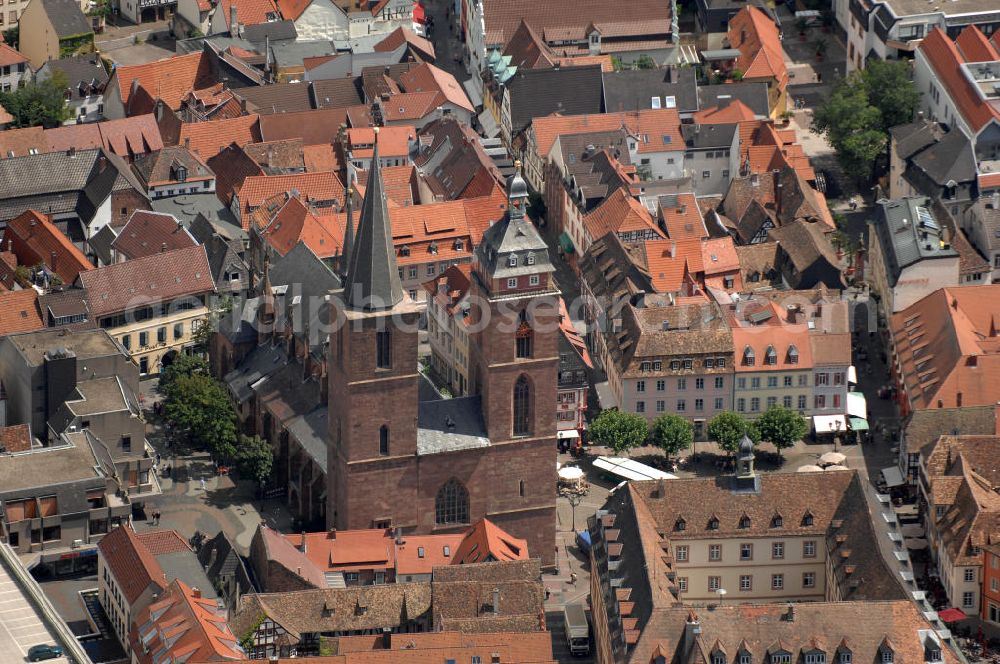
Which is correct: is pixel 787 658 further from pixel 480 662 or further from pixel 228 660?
pixel 228 660

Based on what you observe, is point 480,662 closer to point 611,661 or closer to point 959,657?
point 611,661

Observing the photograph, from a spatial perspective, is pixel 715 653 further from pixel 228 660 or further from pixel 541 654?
pixel 228 660

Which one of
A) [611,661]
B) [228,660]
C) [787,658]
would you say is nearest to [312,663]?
[228,660]

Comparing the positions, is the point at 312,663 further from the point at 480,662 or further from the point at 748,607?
the point at 748,607

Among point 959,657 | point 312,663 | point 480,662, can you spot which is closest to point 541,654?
point 480,662

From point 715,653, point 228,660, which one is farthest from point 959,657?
point 228,660

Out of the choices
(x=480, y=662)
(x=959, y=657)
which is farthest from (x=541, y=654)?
(x=959, y=657)
